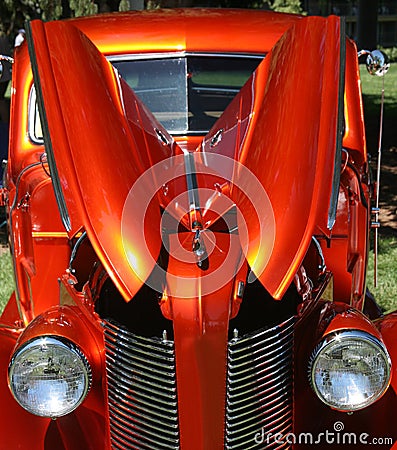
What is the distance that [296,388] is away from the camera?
2402 millimetres

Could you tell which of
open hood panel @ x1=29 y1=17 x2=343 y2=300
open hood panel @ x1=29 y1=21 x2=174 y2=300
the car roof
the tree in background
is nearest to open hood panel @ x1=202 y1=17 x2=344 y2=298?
open hood panel @ x1=29 y1=17 x2=343 y2=300

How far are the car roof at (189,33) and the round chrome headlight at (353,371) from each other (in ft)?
6.54

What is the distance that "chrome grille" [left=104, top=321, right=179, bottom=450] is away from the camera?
215cm

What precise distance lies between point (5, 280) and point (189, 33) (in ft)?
9.69

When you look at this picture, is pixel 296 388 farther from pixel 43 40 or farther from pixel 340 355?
pixel 43 40

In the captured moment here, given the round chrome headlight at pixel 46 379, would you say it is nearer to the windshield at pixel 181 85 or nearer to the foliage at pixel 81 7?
the windshield at pixel 181 85

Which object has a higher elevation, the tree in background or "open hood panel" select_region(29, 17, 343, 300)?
"open hood panel" select_region(29, 17, 343, 300)

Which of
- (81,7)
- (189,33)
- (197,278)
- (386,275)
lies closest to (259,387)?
(197,278)

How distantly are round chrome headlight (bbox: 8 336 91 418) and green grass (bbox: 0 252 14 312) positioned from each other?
299 centimetres

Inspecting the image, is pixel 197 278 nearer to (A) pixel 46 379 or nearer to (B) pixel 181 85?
(A) pixel 46 379

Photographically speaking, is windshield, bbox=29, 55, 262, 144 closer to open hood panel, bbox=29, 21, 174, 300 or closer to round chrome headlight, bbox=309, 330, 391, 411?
open hood panel, bbox=29, 21, 174, 300

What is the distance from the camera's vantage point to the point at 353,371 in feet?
7.00

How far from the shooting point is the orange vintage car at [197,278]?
2121 mm

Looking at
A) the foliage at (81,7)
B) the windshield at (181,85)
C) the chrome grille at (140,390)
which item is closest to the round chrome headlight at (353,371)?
the chrome grille at (140,390)
